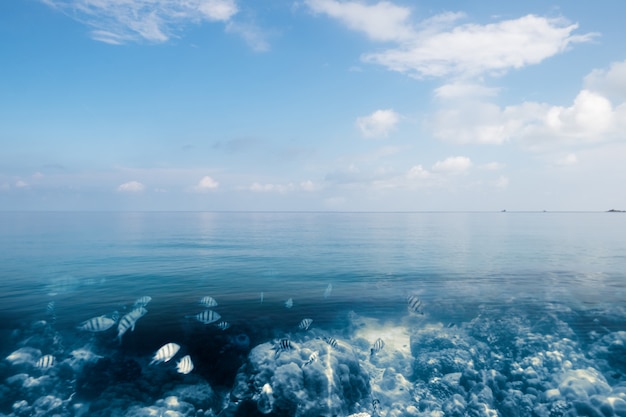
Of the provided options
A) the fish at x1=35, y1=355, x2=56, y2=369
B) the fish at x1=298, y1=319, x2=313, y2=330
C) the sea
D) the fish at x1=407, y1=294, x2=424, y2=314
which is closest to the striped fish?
the sea

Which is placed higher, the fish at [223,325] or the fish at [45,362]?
the fish at [223,325]

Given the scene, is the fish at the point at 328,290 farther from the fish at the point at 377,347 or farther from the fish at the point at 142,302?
the fish at the point at 142,302

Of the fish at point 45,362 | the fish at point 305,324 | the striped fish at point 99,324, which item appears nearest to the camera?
the fish at point 45,362

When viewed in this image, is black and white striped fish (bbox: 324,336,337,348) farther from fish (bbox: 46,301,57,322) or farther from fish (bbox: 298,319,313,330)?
fish (bbox: 46,301,57,322)

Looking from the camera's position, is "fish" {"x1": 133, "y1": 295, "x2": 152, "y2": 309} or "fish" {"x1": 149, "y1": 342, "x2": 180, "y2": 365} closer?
"fish" {"x1": 149, "y1": 342, "x2": 180, "y2": 365}

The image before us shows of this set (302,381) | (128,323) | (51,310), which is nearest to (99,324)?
(128,323)

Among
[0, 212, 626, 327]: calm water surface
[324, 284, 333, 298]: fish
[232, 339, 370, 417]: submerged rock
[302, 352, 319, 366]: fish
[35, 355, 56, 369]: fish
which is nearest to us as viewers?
[232, 339, 370, 417]: submerged rock

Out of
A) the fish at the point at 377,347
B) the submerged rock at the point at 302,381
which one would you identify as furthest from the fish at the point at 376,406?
the fish at the point at 377,347

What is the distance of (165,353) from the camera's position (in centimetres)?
1395

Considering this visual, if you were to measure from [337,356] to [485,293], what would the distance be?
42.0ft

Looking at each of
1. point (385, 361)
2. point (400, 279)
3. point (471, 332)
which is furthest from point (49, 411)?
point (400, 279)

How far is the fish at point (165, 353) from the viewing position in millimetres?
13181

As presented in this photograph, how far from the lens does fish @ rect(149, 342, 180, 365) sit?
43.2 feet

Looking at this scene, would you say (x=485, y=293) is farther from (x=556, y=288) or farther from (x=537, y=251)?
(x=537, y=251)
